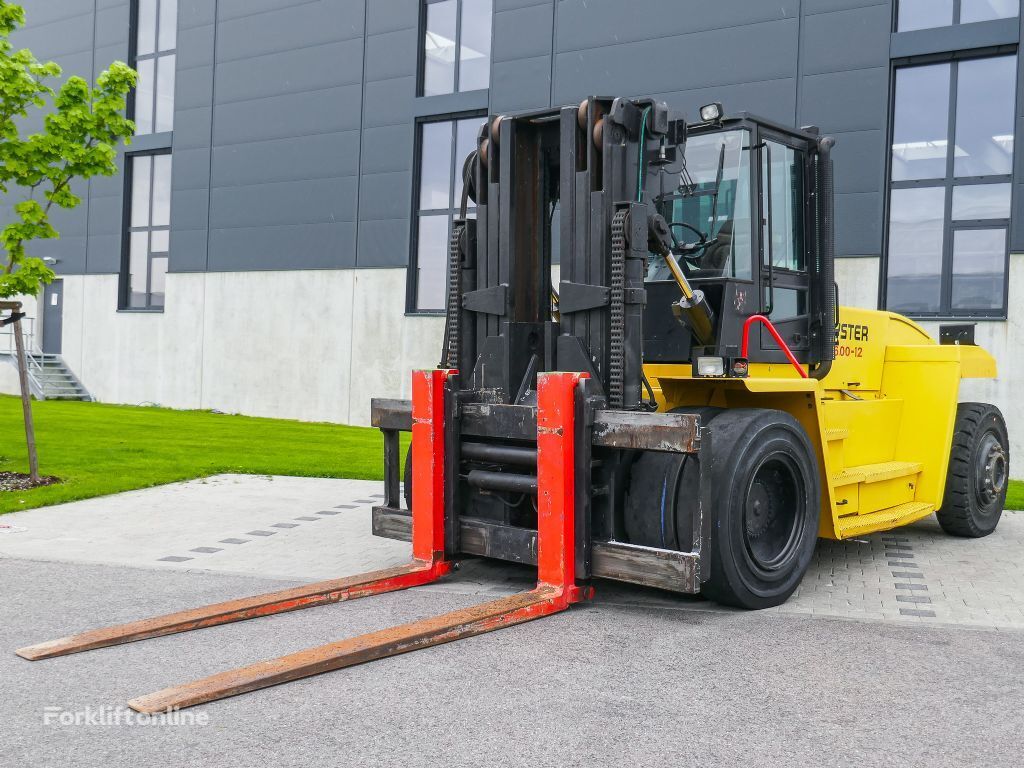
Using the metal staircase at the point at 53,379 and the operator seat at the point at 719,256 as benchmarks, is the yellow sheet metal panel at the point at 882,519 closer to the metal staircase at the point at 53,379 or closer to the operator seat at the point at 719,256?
the operator seat at the point at 719,256

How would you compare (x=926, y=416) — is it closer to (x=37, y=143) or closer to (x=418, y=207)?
(x=37, y=143)

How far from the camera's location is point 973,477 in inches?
361

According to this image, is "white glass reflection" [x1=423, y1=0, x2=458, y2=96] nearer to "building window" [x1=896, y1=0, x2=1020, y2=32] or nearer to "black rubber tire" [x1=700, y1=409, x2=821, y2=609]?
"building window" [x1=896, y1=0, x2=1020, y2=32]

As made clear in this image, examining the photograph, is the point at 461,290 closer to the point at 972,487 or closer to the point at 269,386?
the point at 972,487

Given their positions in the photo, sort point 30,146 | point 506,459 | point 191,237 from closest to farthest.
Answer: point 506,459 < point 30,146 < point 191,237

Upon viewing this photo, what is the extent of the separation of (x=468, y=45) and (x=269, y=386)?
890 centimetres

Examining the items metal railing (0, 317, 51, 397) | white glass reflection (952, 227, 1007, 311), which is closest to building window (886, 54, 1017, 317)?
white glass reflection (952, 227, 1007, 311)

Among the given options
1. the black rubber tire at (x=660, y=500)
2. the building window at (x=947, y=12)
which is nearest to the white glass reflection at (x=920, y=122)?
the building window at (x=947, y=12)

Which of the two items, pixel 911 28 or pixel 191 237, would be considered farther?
pixel 191 237

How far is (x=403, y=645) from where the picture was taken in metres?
5.12

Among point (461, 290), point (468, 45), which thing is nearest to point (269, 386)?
point (468, 45)

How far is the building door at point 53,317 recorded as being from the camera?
93.8 feet

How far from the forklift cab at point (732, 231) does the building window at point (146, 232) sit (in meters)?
21.9

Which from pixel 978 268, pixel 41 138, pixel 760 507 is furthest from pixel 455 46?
pixel 760 507
